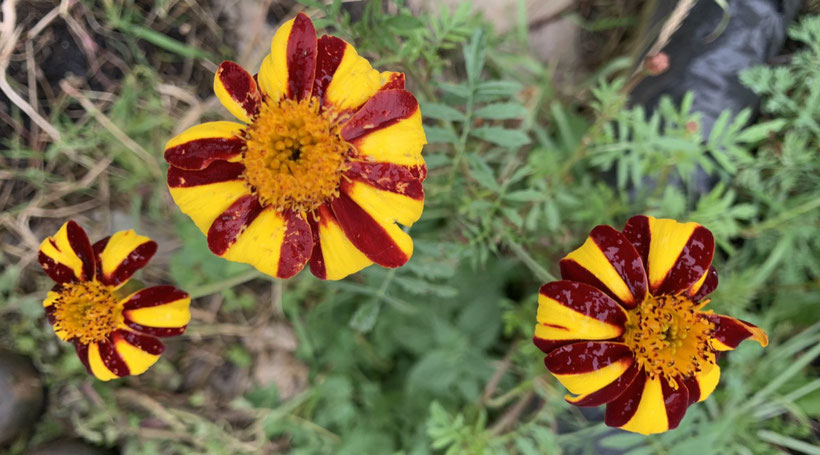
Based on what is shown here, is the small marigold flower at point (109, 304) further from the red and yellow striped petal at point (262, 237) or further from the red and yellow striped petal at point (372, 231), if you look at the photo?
the red and yellow striped petal at point (372, 231)

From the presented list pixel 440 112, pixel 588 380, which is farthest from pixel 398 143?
pixel 588 380

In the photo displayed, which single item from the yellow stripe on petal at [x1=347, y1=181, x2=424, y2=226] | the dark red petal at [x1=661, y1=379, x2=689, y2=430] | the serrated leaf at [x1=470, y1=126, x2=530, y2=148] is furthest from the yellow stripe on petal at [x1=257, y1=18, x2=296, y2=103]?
the dark red petal at [x1=661, y1=379, x2=689, y2=430]

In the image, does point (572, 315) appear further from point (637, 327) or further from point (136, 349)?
point (136, 349)

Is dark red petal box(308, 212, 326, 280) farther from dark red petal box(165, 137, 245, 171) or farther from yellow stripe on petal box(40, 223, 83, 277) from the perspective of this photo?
yellow stripe on petal box(40, 223, 83, 277)

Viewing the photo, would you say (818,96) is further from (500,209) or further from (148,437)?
(148,437)

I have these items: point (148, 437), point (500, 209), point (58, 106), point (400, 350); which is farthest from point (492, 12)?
point (148, 437)

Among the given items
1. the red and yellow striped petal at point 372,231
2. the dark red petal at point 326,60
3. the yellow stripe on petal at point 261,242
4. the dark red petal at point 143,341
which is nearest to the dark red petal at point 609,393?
the red and yellow striped petal at point 372,231
